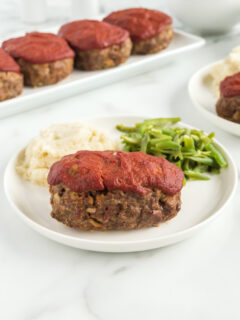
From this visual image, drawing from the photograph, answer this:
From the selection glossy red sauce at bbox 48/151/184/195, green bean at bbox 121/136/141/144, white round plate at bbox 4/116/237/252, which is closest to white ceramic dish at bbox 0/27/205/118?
white round plate at bbox 4/116/237/252

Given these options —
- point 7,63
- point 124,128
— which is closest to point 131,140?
point 124,128

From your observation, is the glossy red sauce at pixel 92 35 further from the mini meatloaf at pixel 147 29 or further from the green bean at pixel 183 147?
the green bean at pixel 183 147

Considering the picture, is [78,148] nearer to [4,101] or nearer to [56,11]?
[4,101]

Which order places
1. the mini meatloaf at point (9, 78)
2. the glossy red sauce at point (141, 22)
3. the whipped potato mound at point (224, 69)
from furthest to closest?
the glossy red sauce at point (141, 22) → the whipped potato mound at point (224, 69) → the mini meatloaf at point (9, 78)

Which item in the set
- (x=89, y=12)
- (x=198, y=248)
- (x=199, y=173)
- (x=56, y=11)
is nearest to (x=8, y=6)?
(x=56, y=11)

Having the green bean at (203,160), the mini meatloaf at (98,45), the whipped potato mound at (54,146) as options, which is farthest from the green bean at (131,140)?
the mini meatloaf at (98,45)
